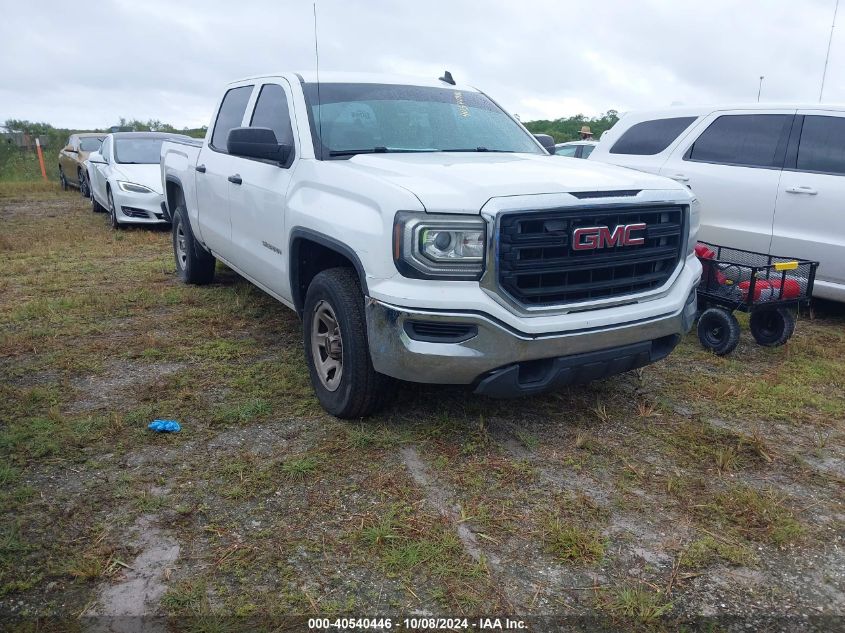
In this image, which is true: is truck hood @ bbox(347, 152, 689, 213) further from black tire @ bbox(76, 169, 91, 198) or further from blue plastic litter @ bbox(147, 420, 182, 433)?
black tire @ bbox(76, 169, 91, 198)

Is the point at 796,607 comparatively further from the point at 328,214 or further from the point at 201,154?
the point at 201,154

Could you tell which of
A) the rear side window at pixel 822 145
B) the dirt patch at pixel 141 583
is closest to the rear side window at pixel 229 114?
the dirt patch at pixel 141 583

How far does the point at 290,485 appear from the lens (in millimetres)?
3230

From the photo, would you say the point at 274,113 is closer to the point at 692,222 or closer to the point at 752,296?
the point at 692,222

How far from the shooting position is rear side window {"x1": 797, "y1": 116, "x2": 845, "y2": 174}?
5703 mm

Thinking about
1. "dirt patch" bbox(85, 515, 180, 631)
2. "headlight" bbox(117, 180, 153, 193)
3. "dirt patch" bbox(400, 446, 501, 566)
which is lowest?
"dirt patch" bbox(400, 446, 501, 566)

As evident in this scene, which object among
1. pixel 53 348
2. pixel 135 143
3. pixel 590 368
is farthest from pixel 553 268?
pixel 135 143

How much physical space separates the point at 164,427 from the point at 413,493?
1464 millimetres

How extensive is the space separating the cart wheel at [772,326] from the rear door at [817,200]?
2.57 ft

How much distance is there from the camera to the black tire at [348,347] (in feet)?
11.6

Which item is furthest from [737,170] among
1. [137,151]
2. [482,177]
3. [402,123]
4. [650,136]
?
[137,151]

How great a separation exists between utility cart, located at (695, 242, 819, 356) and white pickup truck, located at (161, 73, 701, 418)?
117 cm

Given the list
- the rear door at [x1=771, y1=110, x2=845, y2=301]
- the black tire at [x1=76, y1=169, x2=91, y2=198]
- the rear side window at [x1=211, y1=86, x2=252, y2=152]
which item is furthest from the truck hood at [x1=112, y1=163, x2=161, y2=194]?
the rear door at [x1=771, y1=110, x2=845, y2=301]

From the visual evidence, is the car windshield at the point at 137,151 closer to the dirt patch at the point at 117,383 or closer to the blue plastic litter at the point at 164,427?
the dirt patch at the point at 117,383
